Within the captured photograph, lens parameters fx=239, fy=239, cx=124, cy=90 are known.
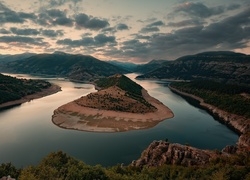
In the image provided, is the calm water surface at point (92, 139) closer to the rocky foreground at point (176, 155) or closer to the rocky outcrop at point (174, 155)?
the rocky outcrop at point (174, 155)

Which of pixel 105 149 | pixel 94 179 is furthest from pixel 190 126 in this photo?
pixel 94 179

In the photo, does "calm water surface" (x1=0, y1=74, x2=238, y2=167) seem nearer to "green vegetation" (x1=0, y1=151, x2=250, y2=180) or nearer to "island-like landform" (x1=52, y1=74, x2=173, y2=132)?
"island-like landform" (x1=52, y1=74, x2=173, y2=132)

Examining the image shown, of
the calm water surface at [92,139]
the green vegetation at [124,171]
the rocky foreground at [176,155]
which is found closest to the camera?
the green vegetation at [124,171]

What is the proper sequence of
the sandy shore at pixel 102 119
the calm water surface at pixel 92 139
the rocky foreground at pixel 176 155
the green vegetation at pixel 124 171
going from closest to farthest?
the green vegetation at pixel 124 171 < the rocky foreground at pixel 176 155 < the calm water surface at pixel 92 139 < the sandy shore at pixel 102 119

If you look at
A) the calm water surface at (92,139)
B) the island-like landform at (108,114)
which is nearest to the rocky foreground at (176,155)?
the calm water surface at (92,139)

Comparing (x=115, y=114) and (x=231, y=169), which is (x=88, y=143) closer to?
(x=115, y=114)

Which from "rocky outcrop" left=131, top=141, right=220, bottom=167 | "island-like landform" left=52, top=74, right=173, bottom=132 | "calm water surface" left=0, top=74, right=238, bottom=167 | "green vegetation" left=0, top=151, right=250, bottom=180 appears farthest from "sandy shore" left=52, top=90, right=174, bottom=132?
"green vegetation" left=0, top=151, right=250, bottom=180

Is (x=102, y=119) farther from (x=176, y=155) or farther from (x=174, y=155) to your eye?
(x=176, y=155)
